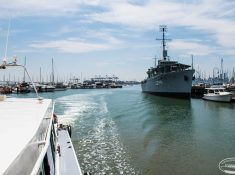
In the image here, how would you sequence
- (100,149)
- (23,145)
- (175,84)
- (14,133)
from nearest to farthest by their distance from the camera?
(23,145) → (14,133) → (100,149) → (175,84)

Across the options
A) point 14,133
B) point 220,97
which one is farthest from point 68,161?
point 220,97

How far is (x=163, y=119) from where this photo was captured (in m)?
36.8

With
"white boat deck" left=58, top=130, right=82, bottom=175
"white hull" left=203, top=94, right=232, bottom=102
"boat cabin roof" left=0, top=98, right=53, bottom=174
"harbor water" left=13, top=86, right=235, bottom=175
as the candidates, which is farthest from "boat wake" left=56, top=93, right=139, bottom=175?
"white hull" left=203, top=94, right=232, bottom=102

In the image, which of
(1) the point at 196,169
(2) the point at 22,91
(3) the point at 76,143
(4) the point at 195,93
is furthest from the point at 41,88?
(1) the point at 196,169

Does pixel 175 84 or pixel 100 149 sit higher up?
pixel 175 84

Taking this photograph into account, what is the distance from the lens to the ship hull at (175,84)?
73.6 m

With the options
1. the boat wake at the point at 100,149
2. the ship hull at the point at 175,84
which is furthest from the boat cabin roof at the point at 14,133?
the ship hull at the point at 175,84

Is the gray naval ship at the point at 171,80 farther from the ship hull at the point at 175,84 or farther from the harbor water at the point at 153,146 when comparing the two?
the harbor water at the point at 153,146

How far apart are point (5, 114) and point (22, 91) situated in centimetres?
10129

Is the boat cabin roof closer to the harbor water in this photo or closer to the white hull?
the harbor water

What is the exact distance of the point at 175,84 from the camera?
254 ft

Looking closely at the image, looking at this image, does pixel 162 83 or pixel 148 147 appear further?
pixel 162 83

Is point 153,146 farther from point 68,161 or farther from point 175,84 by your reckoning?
point 175,84

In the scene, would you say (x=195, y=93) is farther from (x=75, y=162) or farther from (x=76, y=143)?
(x=75, y=162)
